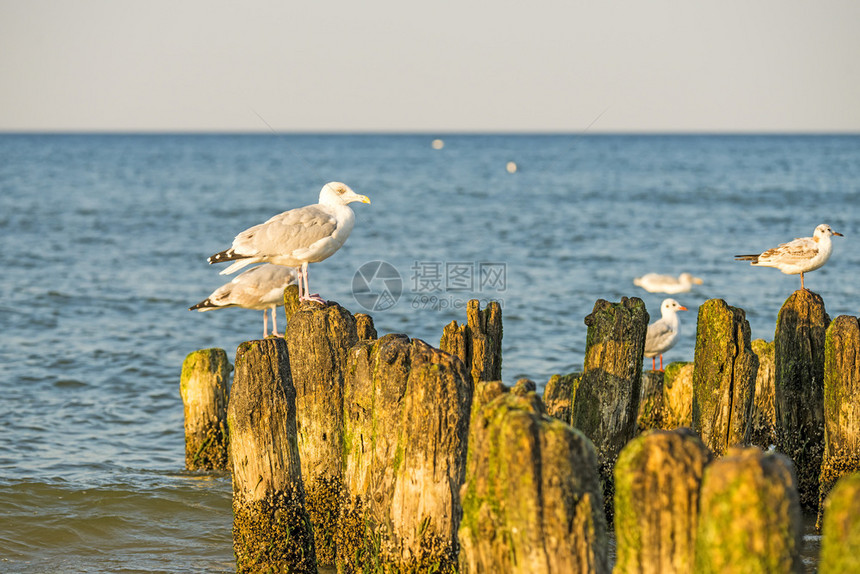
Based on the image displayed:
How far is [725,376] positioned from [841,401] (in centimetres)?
86

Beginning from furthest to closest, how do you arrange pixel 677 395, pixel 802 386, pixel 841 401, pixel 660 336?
pixel 660 336 < pixel 677 395 < pixel 802 386 < pixel 841 401

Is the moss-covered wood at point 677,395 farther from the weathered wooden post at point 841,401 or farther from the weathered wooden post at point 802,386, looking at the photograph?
the weathered wooden post at point 841,401

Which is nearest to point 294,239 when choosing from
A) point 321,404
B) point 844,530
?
point 321,404

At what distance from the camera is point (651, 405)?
29.5ft

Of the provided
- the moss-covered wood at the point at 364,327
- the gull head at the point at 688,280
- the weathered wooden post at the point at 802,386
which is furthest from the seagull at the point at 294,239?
the gull head at the point at 688,280

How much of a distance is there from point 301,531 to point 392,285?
1522 centimetres

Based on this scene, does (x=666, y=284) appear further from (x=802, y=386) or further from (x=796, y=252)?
(x=802, y=386)

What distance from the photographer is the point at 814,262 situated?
9.84 m

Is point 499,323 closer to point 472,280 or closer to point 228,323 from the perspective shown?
point 228,323

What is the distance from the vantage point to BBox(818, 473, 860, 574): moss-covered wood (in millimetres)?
2984

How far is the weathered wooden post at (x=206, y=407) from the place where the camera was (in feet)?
30.0

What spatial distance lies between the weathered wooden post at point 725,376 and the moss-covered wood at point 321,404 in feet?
8.78

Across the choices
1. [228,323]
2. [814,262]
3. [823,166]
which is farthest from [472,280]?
[823,166]

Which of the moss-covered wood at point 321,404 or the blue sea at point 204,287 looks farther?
the blue sea at point 204,287
